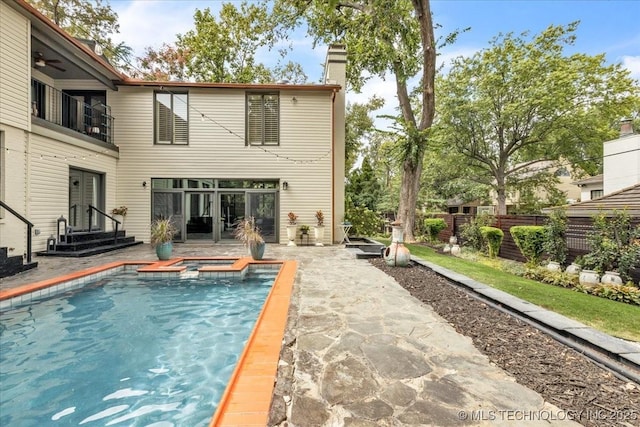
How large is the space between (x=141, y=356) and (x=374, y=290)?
324 cm

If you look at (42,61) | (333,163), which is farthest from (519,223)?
(42,61)

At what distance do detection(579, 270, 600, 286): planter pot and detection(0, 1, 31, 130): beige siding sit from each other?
41.6 feet

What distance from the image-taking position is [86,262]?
693 cm

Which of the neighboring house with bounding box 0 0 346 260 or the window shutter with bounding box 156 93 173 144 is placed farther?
the window shutter with bounding box 156 93 173 144

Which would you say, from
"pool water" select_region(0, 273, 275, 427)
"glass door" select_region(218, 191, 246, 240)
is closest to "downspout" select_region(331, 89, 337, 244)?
"glass door" select_region(218, 191, 246, 240)

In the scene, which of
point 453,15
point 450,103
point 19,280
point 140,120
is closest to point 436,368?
point 19,280

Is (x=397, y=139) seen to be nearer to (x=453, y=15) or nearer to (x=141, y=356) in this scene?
(x=453, y=15)

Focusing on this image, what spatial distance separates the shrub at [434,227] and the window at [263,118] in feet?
25.5

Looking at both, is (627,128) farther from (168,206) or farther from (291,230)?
(168,206)

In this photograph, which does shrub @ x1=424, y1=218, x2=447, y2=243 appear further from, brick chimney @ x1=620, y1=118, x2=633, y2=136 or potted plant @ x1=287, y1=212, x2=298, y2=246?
brick chimney @ x1=620, y1=118, x2=633, y2=136

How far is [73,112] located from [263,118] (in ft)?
20.8

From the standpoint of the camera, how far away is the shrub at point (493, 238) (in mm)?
10211

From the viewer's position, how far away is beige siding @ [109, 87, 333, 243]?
10.7 meters

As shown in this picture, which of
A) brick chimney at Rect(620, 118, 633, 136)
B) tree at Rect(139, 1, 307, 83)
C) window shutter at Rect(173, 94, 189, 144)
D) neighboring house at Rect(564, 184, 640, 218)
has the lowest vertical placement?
neighboring house at Rect(564, 184, 640, 218)
